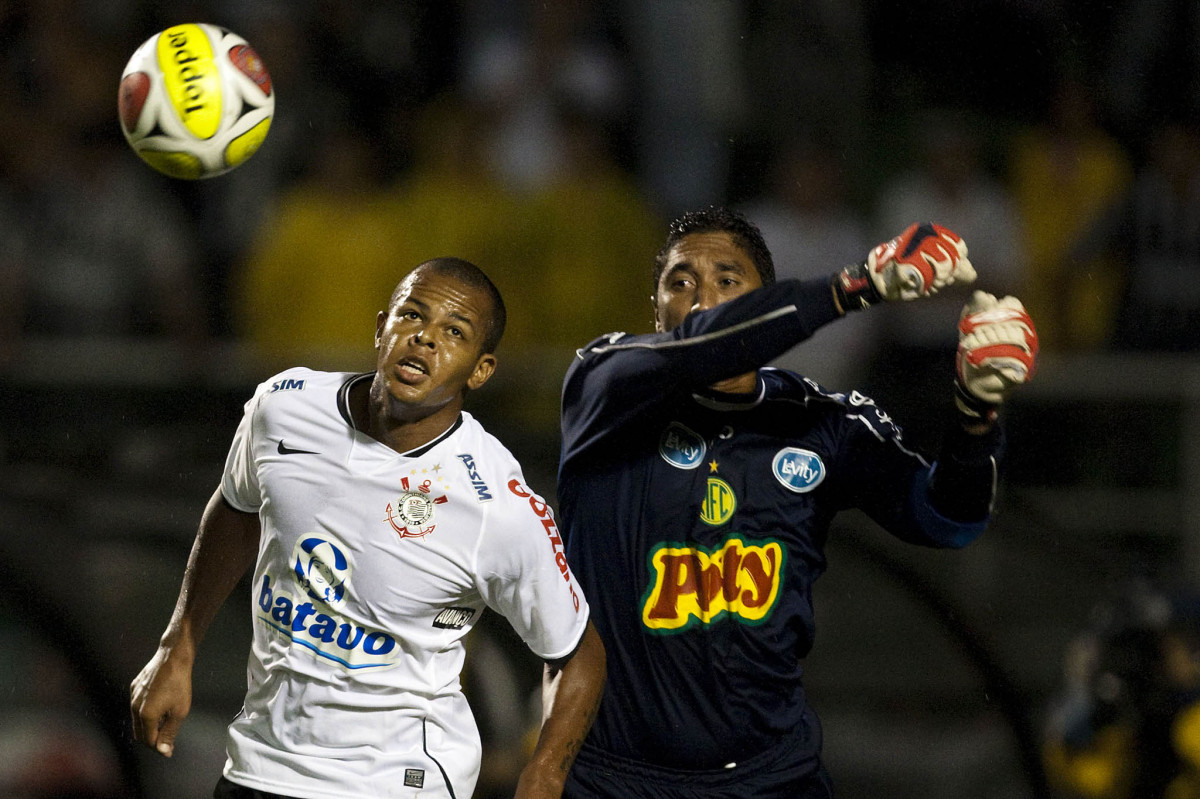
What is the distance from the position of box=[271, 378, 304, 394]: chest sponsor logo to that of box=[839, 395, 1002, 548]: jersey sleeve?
1.32 meters

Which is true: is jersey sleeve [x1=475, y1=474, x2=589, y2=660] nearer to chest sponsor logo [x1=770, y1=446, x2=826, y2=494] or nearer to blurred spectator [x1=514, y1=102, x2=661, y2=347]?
chest sponsor logo [x1=770, y1=446, x2=826, y2=494]

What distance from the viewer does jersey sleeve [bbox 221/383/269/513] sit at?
3.46 metres

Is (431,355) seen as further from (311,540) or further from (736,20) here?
(736,20)

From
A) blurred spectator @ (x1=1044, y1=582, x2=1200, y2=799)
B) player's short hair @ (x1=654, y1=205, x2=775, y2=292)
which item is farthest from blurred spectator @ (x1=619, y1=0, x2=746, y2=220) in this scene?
player's short hair @ (x1=654, y1=205, x2=775, y2=292)

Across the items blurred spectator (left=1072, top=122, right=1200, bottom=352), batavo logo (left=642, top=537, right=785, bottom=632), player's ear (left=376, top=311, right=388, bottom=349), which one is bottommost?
batavo logo (left=642, top=537, right=785, bottom=632)

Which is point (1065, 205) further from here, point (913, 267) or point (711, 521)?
point (913, 267)

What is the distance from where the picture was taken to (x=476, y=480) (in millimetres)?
3320

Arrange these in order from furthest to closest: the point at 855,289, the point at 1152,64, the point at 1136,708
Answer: the point at 1152,64 → the point at 1136,708 → the point at 855,289

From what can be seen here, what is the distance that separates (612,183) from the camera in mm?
7938

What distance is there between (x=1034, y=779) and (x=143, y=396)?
14.5 ft

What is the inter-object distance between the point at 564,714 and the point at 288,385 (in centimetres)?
98

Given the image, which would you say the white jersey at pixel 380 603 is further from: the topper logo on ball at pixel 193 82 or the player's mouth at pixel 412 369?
the topper logo on ball at pixel 193 82

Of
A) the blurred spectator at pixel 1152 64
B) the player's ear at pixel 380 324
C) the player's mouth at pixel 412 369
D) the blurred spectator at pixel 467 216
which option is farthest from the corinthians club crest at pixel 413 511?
the blurred spectator at pixel 1152 64

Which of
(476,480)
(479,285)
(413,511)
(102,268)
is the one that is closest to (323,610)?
(413,511)
